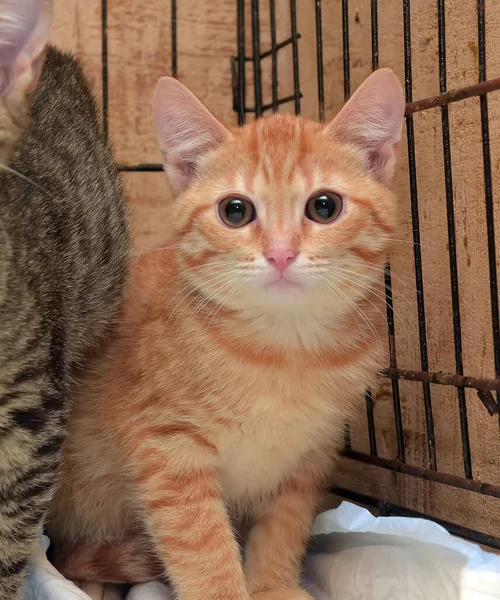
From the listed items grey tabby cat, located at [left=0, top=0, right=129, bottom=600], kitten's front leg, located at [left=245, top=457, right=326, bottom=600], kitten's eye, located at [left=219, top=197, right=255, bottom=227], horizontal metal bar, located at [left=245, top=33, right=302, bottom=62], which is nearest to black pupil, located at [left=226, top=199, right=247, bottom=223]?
kitten's eye, located at [left=219, top=197, right=255, bottom=227]

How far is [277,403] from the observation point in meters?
1.18

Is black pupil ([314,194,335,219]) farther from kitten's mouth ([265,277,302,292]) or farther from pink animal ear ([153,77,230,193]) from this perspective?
pink animal ear ([153,77,230,193])

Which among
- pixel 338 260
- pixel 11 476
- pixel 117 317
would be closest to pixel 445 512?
pixel 338 260

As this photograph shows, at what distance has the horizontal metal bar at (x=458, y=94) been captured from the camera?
118cm

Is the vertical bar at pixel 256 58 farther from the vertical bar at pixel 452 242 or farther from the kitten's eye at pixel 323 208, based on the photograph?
the kitten's eye at pixel 323 208

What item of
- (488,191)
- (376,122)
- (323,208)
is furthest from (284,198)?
(488,191)

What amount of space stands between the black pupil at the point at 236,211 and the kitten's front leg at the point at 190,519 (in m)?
0.37

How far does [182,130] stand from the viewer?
1.29m

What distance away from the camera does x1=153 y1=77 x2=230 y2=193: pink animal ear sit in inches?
48.8

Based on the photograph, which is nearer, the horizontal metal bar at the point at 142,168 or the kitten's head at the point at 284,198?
the kitten's head at the point at 284,198

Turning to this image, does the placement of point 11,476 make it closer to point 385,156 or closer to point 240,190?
point 240,190

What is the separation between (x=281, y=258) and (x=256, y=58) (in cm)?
111

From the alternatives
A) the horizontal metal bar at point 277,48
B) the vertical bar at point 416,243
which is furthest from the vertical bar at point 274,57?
the vertical bar at point 416,243

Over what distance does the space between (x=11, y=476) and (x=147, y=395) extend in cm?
27
